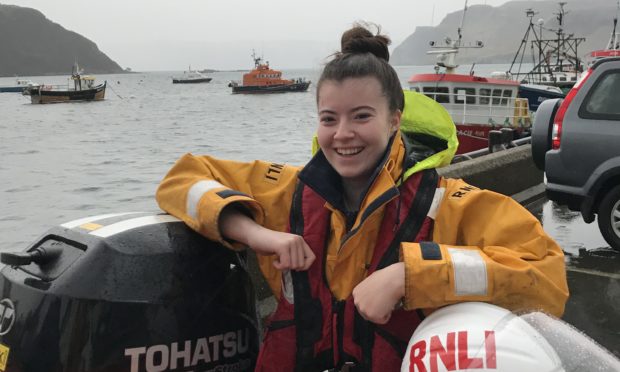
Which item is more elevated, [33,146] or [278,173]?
[278,173]

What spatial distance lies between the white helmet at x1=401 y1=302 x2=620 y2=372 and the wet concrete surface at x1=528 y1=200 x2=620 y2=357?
2468 mm

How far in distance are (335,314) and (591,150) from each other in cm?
495

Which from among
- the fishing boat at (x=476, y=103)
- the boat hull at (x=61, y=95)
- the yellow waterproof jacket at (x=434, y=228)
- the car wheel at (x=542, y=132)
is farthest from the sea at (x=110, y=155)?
the boat hull at (x=61, y=95)

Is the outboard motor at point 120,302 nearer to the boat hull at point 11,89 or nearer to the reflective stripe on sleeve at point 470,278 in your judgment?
the reflective stripe on sleeve at point 470,278

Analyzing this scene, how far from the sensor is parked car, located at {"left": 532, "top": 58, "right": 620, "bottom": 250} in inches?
248

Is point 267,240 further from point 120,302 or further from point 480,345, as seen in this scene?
point 480,345

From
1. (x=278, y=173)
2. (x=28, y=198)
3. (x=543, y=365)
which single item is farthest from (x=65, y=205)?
(x=543, y=365)

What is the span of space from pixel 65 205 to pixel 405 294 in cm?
1362

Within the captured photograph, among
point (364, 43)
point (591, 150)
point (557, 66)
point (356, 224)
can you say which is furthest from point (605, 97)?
point (557, 66)

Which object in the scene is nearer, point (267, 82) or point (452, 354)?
point (452, 354)

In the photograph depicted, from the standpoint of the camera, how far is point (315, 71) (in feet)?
Answer: 8.39

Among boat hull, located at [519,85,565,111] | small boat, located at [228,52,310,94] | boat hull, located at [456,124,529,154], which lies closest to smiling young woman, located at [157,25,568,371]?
boat hull, located at [456,124,529,154]

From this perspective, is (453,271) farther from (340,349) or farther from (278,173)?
(278,173)

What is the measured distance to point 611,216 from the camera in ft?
21.0
